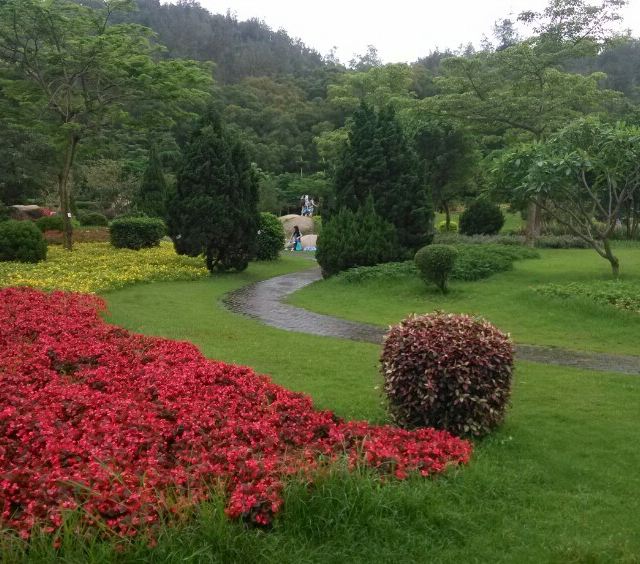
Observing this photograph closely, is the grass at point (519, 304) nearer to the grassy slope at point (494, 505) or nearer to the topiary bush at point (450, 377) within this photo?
the grassy slope at point (494, 505)

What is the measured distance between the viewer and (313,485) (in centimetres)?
369

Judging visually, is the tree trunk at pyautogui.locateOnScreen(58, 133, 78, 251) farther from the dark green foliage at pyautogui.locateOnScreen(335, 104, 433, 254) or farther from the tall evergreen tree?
the dark green foliage at pyautogui.locateOnScreen(335, 104, 433, 254)

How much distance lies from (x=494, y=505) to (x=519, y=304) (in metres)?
8.44

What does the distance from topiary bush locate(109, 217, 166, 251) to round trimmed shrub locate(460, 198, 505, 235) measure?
1350 centimetres

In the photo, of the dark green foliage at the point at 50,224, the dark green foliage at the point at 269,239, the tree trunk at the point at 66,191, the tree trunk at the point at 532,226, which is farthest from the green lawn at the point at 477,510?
the dark green foliage at the point at 50,224

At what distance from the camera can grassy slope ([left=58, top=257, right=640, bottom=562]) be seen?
328 cm

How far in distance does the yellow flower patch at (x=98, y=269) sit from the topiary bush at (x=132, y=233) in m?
0.94

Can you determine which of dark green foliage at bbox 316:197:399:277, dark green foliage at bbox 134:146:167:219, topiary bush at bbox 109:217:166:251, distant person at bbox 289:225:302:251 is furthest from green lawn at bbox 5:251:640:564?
dark green foliage at bbox 134:146:167:219

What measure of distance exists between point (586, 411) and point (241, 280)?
42.1 ft

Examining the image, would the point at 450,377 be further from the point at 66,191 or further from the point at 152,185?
the point at 152,185

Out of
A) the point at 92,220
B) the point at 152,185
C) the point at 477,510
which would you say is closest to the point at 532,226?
the point at 152,185

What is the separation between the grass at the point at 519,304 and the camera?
9.80 meters

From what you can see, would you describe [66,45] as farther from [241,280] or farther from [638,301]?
[638,301]

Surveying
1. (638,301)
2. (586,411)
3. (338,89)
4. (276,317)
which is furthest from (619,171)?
(338,89)
